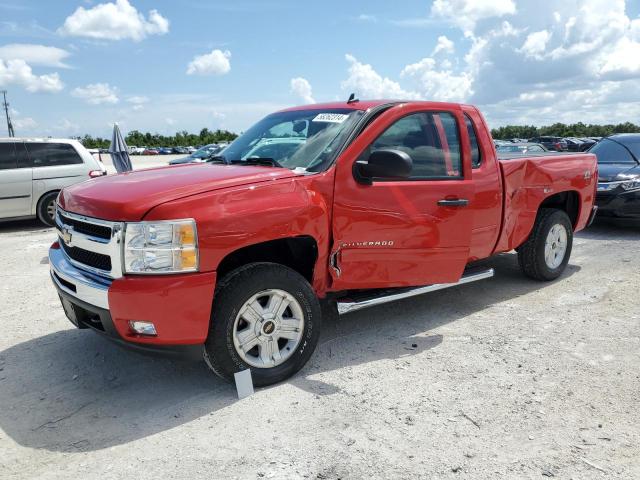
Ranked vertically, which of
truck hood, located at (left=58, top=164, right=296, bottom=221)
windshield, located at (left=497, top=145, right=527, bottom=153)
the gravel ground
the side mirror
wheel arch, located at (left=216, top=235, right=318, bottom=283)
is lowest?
the gravel ground

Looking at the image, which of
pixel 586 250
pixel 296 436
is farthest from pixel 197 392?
pixel 586 250

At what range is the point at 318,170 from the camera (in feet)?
12.3

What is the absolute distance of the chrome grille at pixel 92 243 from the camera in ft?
10.2

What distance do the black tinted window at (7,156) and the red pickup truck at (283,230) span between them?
6979mm

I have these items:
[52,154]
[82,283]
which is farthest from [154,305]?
[52,154]

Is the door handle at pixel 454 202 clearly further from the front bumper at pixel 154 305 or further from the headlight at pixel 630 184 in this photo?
the headlight at pixel 630 184

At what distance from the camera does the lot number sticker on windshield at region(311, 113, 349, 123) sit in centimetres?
413

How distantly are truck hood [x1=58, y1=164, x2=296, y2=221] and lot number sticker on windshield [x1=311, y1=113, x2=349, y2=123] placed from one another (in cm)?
68

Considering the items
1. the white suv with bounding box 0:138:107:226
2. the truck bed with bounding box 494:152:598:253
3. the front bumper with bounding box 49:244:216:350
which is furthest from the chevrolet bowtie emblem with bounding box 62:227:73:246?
the white suv with bounding box 0:138:107:226

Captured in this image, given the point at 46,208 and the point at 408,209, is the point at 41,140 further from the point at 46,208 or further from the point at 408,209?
the point at 408,209

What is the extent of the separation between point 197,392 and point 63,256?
133 centimetres

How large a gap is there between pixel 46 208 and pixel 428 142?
27.1 feet

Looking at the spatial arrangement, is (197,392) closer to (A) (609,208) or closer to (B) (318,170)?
(B) (318,170)

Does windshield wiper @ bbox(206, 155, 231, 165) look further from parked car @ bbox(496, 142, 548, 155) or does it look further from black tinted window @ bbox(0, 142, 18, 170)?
black tinted window @ bbox(0, 142, 18, 170)
